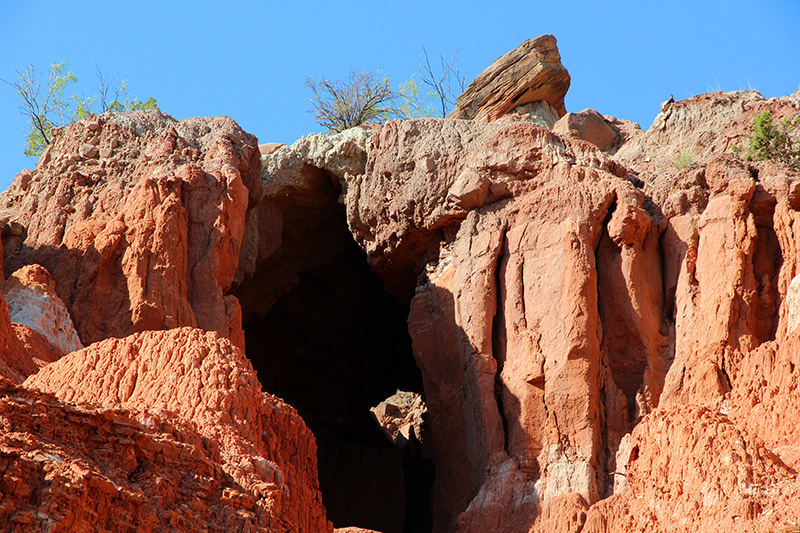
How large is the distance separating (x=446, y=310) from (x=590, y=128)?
22.1 ft

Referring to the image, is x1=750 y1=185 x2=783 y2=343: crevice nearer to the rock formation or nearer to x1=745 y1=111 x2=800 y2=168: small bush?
the rock formation

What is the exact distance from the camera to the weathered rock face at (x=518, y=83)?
76.9 feet

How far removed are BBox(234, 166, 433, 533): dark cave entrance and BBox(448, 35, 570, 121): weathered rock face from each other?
180 inches

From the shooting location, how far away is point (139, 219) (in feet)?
52.0

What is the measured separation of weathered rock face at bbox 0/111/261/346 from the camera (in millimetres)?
15094

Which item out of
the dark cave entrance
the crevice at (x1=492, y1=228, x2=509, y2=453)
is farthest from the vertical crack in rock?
the dark cave entrance

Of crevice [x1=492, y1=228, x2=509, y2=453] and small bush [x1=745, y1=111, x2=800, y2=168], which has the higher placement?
small bush [x1=745, y1=111, x2=800, y2=168]

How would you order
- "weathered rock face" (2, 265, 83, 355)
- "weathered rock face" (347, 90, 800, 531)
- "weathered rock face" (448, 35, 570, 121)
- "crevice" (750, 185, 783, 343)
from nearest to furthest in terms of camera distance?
"weathered rock face" (2, 265, 83, 355)
"weathered rock face" (347, 90, 800, 531)
"crevice" (750, 185, 783, 343)
"weathered rock face" (448, 35, 570, 121)

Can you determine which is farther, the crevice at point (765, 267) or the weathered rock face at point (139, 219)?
the weathered rock face at point (139, 219)

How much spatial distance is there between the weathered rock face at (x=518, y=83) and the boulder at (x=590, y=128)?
1842 mm

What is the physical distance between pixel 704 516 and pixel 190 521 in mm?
5104

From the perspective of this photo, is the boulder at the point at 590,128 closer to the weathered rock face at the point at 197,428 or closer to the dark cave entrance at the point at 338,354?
the dark cave entrance at the point at 338,354

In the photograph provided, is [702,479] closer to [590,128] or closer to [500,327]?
[500,327]

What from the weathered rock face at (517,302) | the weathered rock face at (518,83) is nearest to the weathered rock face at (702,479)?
the weathered rock face at (517,302)
